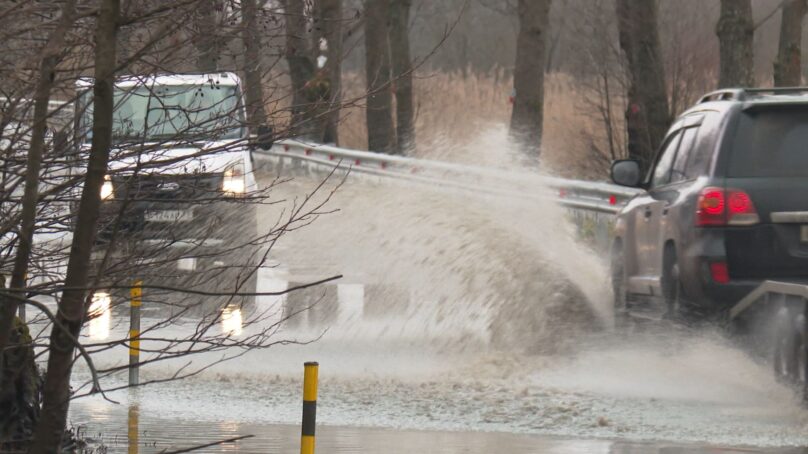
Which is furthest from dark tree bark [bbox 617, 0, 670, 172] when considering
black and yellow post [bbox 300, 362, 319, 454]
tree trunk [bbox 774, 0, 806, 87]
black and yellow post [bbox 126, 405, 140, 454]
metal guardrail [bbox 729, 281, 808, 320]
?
black and yellow post [bbox 300, 362, 319, 454]

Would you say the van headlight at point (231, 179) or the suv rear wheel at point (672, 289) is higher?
the van headlight at point (231, 179)

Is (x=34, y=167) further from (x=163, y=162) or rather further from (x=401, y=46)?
(x=401, y=46)

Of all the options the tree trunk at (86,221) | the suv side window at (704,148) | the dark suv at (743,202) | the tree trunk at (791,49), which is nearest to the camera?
the tree trunk at (86,221)

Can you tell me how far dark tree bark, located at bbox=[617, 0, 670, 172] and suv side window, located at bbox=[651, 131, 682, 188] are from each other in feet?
36.6

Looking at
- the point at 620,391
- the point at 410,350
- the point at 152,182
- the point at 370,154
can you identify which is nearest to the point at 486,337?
the point at 410,350

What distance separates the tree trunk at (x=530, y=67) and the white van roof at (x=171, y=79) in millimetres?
22401

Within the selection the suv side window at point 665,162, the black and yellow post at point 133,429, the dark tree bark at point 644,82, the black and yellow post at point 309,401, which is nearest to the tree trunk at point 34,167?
the black and yellow post at point 309,401

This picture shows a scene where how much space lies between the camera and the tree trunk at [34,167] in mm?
5672

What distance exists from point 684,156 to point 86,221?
22.6ft

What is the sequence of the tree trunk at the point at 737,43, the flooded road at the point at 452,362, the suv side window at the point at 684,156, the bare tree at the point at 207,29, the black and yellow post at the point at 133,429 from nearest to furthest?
the bare tree at the point at 207,29 < the black and yellow post at the point at 133,429 < the flooded road at the point at 452,362 < the suv side window at the point at 684,156 < the tree trunk at the point at 737,43

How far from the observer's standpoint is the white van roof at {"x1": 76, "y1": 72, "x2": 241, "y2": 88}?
693cm

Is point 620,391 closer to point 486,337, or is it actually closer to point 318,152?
point 486,337

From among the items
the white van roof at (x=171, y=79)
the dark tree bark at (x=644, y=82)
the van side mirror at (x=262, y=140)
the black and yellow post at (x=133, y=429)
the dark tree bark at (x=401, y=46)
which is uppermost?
the dark tree bark at (x=401, y=46)

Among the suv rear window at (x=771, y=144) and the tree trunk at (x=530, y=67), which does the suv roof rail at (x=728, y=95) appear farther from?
the tree trunk at (x=530, y=67)
